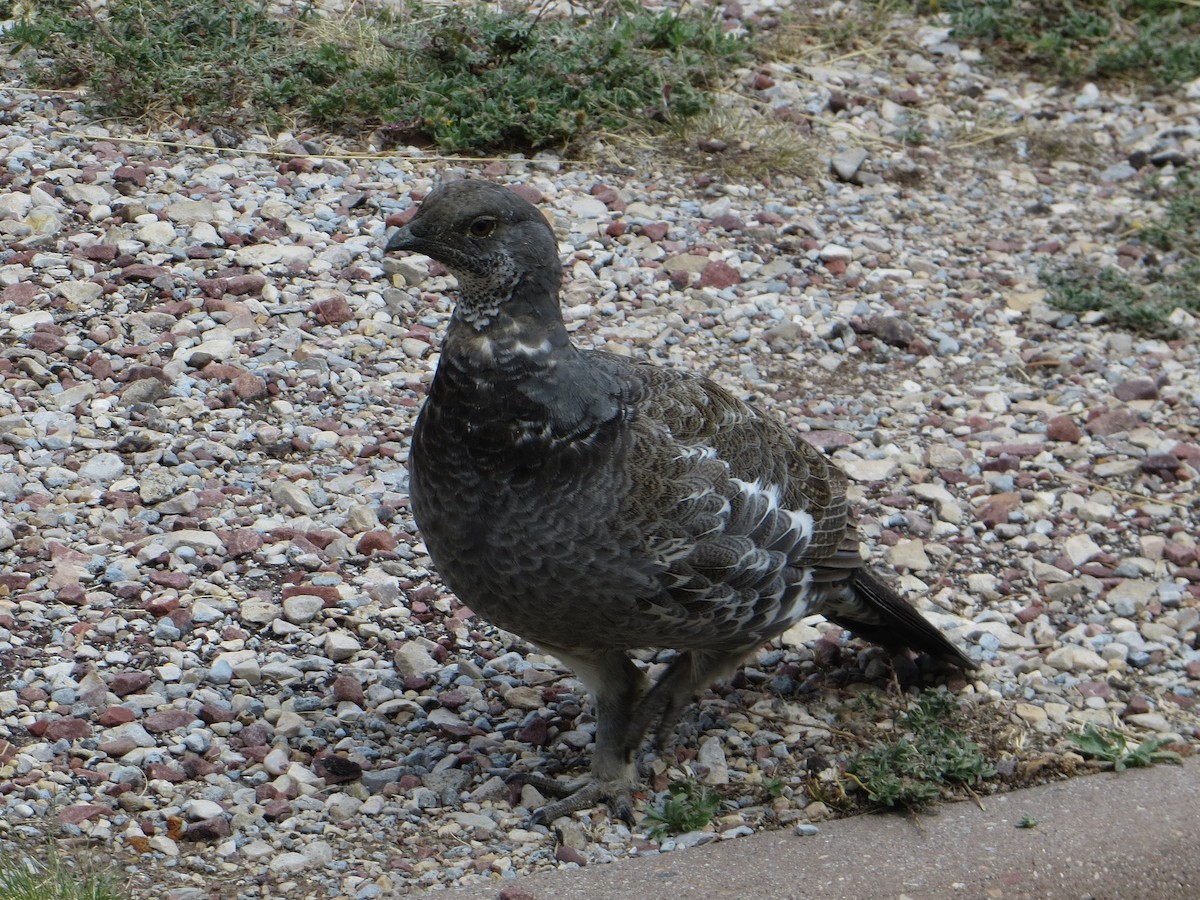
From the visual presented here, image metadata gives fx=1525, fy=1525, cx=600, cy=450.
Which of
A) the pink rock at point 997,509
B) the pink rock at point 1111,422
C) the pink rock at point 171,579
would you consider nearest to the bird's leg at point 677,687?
the pink rock at point 171,579

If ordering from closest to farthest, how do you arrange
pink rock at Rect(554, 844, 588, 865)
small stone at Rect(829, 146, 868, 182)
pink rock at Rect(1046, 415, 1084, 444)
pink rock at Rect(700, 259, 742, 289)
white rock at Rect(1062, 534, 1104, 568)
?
1. pink rock at Rect(554, 844, 588, 865)
2. white rock at Rect(1062, 534, 1104, 568)
3. pink rock at Rect(1046, 415, 1084, 444)
4. pink rock at Rect(700, 259, 742, 289)
5. small stone at Rect(829, 146, 868, 182)

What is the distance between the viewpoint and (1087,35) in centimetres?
863

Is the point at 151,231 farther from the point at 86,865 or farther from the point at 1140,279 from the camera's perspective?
the point at 1140,279

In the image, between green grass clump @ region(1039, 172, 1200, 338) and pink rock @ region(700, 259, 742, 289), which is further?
green grass clump @ region(1039, 172, 1200, 338)

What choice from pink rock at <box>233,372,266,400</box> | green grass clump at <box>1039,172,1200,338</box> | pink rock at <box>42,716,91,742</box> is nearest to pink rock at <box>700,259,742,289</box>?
green grass clump at <box>1039,172,1200,338</box>

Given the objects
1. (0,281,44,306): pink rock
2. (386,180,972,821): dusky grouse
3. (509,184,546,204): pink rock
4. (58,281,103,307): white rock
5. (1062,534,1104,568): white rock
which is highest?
(386,180,972,821): dusky grouse

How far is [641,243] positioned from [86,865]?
3.73 m

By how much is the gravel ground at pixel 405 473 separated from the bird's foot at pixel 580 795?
4 cm

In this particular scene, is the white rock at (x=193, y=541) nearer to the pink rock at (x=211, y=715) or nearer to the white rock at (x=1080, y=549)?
the pink rock at (x=211, y=715)

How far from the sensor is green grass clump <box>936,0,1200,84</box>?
8508 mm

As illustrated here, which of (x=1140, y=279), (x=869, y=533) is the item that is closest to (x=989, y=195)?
(x=1140, y=279)

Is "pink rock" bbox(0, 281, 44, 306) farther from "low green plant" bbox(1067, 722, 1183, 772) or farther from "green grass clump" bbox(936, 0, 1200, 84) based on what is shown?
"green grass clump" bbox(936, 0, 1200, 84)

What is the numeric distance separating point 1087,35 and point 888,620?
5343mm

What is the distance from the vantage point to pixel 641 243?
6.50 metres
